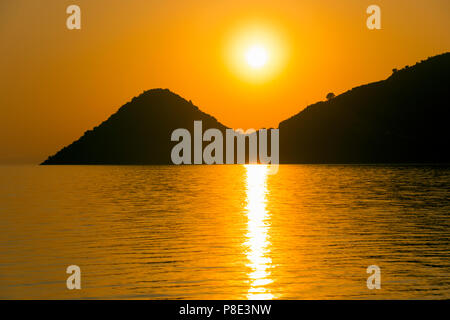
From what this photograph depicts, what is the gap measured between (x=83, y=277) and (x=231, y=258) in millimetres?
7787

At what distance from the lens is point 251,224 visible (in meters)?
44.7

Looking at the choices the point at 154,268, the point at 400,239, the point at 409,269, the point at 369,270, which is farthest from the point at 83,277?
the point at 400,239

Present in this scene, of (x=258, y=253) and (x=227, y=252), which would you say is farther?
(x=227, y=252)

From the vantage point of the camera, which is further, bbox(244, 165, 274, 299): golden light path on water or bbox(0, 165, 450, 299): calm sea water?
bbox(0, 165, 450, 299): calm sea water

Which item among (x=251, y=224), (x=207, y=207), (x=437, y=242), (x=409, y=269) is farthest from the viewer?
(x=207, y=207)

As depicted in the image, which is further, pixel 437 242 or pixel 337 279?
pixel 437 242

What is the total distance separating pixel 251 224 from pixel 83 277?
2116 cm

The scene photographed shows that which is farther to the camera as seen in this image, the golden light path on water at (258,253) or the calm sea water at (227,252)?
the calm sea water at (227,252)

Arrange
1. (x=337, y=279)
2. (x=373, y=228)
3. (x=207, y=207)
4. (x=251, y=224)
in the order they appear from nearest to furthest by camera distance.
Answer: (x=337, y=279), (x=373, y=228), (x=251, y=224), (x=207, y=207)
